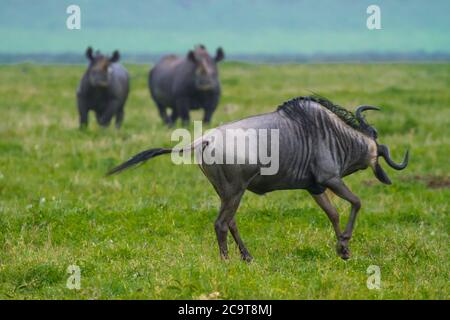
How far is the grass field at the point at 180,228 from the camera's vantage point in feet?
23.7

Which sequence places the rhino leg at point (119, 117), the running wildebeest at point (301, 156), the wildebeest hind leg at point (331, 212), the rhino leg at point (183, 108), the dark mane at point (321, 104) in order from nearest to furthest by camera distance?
the running wildebeest at point (301, 156) → the dark mane at point (321, 104) → the wildebeest hind leg at point (331, 212) → the rhino leg at point (119, 117) → the rhino leg at point (183, 108)

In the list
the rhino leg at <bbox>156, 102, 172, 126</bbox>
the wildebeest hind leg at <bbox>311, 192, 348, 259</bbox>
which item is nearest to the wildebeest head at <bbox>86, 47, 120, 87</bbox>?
the rhino leg at <bbox>156, 102, 172, 126</bbox>

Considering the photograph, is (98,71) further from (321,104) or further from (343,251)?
(343,251)

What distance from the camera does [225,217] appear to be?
809 centimetres

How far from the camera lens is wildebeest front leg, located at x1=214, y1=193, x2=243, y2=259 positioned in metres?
8.02

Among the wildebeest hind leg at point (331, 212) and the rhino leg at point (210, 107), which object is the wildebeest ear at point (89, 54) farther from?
the wildebeest hind leg at point (331, 212)

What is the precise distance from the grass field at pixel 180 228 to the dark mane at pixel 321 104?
130cm

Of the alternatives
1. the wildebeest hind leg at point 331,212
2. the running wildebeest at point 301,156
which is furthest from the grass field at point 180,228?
the running wildebeest at point 301,156

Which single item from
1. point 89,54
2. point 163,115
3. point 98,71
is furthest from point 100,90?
point 163,115

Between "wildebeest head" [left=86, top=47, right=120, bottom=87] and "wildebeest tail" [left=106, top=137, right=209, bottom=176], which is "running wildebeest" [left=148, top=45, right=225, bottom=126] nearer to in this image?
"wildebeest head" [left=86, top=47, right=120, bottom=87]

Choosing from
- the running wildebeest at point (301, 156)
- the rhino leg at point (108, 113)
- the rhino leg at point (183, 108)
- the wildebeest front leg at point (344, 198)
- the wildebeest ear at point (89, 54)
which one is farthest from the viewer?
the rhino leg at point (183, 108)

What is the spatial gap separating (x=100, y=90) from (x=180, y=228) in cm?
1008

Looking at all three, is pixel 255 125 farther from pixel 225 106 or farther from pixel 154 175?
pixel 225 106
